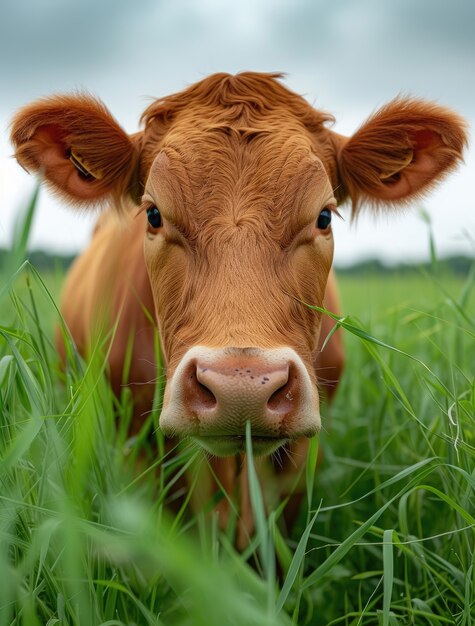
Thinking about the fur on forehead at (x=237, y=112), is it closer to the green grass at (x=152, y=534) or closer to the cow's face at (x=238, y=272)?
the cow's face at (x=238, y=272)

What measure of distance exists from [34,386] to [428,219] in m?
2.33

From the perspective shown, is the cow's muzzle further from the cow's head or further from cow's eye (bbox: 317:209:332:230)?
cow's eye (bbox: 317:209:332:230)

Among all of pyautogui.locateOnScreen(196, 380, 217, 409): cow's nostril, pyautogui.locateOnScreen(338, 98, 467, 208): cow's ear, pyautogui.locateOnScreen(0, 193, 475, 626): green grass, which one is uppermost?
pyautogui.locateOnScreen(338, 98, 467, 208): cow's ear

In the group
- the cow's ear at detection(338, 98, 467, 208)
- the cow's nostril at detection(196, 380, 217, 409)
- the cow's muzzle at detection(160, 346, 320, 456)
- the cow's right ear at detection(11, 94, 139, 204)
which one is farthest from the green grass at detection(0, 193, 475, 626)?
the cow's right ear at detection(11, 94, 139, 204)

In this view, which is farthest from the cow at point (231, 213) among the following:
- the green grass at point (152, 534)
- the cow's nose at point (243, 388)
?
the green grass at point (152, 534)

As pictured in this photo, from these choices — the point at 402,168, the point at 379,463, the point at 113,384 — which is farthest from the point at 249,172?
the point at 379,463

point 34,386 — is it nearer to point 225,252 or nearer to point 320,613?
point 225,252

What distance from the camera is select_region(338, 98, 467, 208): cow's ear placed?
340 centimetres

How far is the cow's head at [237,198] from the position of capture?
7.56 feet

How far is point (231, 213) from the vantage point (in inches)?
109

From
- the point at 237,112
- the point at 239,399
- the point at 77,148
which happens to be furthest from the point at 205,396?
the point at 77,148

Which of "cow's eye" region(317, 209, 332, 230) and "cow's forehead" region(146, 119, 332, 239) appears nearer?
"cow's forehead" region(146, 119, 332, 239)

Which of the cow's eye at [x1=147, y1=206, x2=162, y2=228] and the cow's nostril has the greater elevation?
the cow's eye at [x1=147, y1=206, x2=162, y2=228]

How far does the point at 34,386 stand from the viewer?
2182 mm
